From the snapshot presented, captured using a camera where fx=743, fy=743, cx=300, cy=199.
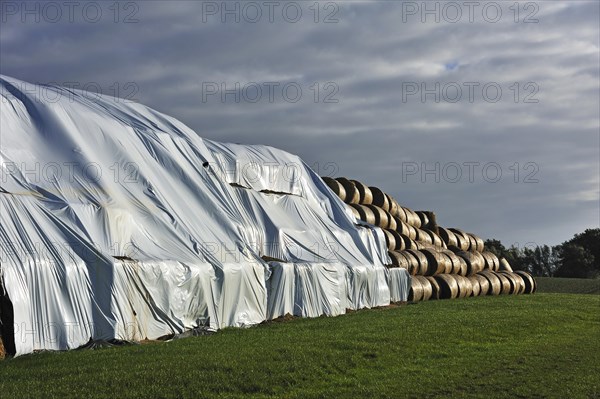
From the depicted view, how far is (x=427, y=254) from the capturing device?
31.0m

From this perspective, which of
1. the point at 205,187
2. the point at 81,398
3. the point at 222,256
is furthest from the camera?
the point at 205,187

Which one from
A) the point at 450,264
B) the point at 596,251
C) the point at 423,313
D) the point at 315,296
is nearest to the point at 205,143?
the point at 315,296

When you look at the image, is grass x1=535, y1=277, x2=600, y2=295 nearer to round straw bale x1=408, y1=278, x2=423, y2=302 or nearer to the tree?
round straw bale x1=408, y1=278, x2=423, y2=302

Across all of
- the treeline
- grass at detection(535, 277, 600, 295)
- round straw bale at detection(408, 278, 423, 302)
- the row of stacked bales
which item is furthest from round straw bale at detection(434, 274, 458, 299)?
the treeline

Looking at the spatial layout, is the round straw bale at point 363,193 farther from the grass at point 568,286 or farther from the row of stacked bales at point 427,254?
the grass at point 568,286

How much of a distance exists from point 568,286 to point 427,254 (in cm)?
1910

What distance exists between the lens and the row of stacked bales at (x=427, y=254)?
97.7ft

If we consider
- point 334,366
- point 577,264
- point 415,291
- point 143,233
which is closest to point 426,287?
point 415,291

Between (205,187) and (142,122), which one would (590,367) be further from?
(142,122)

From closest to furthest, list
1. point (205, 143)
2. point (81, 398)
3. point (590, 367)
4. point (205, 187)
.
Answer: point (81, 398), point (590, 367), point (205, 187), point (205, 143)

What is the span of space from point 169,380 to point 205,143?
47.9 feet

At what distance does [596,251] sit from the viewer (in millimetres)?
76750

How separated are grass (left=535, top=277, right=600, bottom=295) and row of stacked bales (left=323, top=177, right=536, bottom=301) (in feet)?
23.8

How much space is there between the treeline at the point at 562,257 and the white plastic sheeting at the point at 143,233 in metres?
49.6
